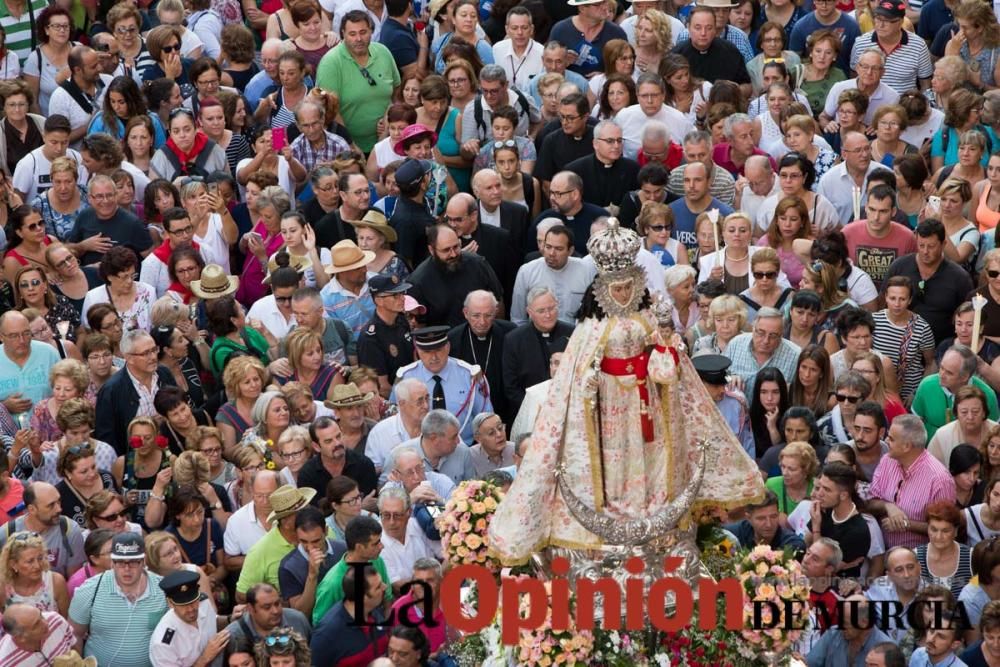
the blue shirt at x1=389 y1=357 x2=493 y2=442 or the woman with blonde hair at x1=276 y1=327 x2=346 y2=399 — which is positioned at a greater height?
the woman with blonde hair at x1=276 y1=327 x2=346 y2=399

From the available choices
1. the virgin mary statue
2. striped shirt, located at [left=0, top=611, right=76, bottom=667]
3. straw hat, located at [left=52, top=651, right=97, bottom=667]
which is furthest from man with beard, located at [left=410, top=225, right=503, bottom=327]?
the virgin mary statue

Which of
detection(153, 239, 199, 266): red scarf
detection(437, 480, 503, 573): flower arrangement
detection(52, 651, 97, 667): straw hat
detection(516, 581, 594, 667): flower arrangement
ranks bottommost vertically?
detection(153, 239, 199, 266): red scarf

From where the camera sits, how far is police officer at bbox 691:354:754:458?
19.7 m

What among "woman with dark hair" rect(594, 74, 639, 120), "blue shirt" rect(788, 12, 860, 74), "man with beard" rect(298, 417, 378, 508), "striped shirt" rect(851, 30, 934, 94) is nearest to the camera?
"man with beard" rect(298, 417, 378, 508)

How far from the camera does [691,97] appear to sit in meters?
24.1

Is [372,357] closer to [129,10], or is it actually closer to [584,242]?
[584,242]

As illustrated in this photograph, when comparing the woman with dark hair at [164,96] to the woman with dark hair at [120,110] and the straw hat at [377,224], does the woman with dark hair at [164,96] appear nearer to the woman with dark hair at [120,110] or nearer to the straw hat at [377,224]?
the woman with dark hair at [120,110]

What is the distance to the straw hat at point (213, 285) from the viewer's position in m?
21.4

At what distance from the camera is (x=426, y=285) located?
2150 centimetres

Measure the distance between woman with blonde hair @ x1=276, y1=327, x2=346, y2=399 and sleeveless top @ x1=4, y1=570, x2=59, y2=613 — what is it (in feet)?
9.94

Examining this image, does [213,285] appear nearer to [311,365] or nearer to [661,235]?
[311,365]

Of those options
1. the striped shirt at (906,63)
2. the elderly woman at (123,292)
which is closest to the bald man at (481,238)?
the elderly woman at (123,292)

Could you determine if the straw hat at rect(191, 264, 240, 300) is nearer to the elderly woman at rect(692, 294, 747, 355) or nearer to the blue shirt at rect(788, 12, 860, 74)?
the elderly woman at rect(692, 294, 747, 355)

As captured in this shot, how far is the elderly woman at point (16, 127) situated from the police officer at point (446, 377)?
4.72 m
